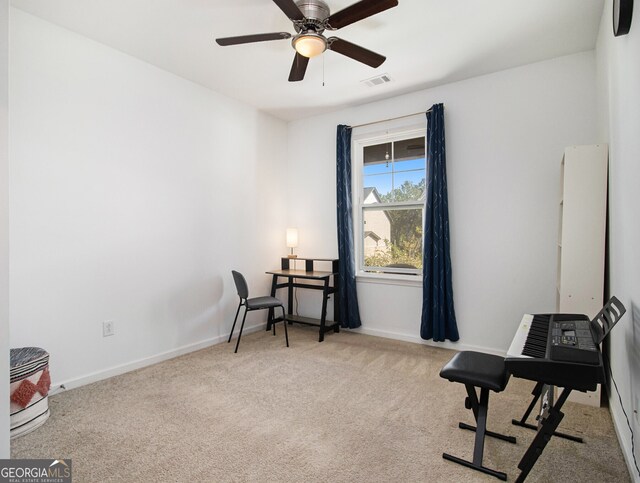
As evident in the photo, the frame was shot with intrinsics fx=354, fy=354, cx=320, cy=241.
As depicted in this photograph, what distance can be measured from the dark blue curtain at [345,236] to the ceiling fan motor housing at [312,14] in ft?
6.29

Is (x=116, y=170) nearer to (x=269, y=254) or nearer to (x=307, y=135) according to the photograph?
(x=269, y=254)

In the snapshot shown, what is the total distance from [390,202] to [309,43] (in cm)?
222

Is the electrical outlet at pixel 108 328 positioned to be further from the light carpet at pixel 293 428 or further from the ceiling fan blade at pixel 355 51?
the ceiling fan blade at pixel 355 51

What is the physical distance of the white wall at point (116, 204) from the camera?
8.10 ft

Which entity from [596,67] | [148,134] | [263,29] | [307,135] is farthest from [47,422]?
[596,67]

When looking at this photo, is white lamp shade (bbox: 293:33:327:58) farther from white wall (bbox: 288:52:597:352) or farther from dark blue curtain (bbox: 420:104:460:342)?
white wall (bbox: 288:52:597:352)

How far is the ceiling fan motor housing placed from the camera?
2238mm

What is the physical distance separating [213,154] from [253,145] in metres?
0.65

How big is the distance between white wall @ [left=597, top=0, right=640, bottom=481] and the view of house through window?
179cm

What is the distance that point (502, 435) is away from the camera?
79.5 inches

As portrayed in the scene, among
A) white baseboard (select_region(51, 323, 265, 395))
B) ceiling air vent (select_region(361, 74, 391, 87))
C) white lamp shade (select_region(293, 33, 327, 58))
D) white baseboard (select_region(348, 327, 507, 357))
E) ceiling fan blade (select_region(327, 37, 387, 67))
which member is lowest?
white baseboard (select_region(348, 327, 507, 357))

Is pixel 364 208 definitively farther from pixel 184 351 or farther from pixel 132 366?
pixel 132 366

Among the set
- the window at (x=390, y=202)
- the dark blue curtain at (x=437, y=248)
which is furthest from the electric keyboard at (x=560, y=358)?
the window at (x=390, y=202)

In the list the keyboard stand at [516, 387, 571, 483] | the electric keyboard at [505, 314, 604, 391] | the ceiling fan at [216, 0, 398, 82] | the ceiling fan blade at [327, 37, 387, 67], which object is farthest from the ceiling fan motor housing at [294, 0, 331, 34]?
the keyboard stand at [516, 387, 571, 483]
